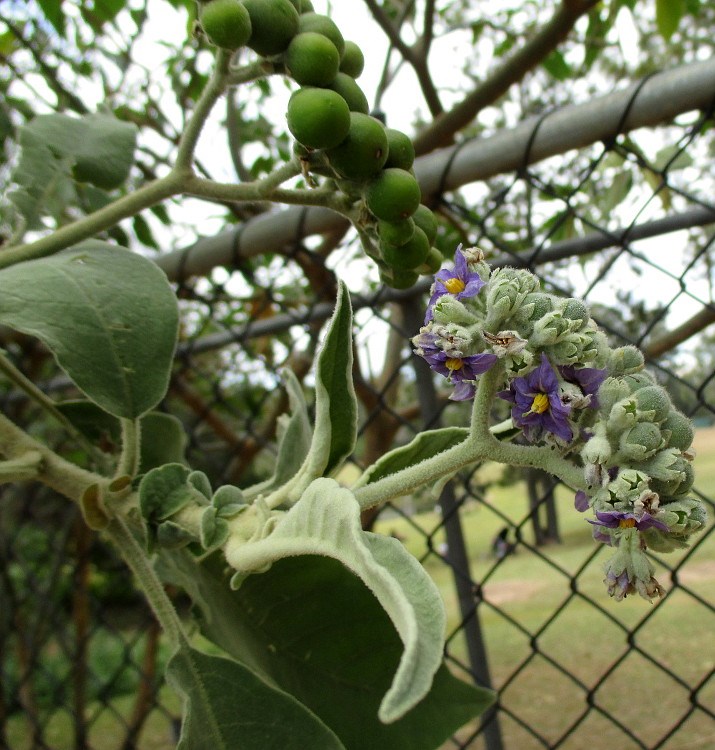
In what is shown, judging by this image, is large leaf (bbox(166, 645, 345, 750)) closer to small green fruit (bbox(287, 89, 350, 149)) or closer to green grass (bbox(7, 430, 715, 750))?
small green fruit (bbox(287, 89, 350, 149))

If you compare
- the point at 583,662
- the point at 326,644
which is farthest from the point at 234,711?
the point at 583,662

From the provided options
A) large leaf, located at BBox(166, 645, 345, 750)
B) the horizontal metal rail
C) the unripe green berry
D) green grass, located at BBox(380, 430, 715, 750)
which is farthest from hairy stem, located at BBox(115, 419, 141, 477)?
green grass, located at BBox(380, 430, 715, 750)

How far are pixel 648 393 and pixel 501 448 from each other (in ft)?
0.24

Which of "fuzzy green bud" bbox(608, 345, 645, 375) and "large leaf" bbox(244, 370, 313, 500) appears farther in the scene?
"large leaf" bbox(244, 370, 313, 500)

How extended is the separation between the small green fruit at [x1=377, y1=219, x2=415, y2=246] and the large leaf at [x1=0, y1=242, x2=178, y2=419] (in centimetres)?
16

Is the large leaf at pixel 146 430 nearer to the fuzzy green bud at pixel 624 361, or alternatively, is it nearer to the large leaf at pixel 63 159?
the large leaf at pixel 63 159

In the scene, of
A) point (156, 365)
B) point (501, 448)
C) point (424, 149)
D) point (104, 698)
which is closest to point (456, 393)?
point (501, 448)

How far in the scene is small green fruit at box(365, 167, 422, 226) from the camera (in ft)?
1.37

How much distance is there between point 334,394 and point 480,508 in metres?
2.98

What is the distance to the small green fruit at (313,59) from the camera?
0.41m

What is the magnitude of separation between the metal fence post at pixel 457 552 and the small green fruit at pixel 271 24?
61cm

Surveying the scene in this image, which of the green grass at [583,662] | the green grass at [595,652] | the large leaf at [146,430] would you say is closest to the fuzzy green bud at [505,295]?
the large leaf at [146,430]

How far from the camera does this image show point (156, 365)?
499mm

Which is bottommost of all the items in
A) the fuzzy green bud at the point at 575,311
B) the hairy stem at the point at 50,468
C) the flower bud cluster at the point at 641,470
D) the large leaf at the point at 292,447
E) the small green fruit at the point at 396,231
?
the hairy stem at the point at 50,468
